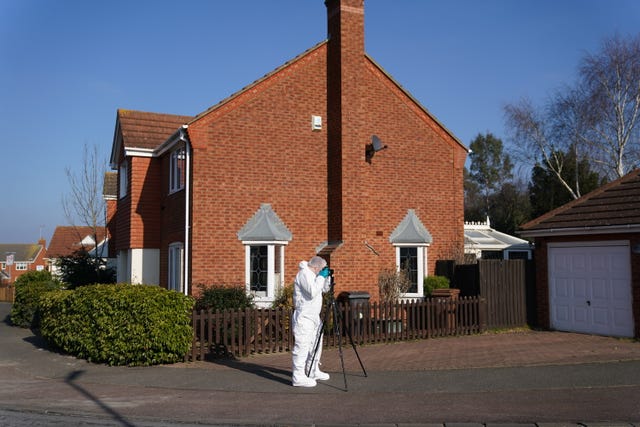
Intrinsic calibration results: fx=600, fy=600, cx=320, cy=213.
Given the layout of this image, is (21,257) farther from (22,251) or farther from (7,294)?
(7,294)

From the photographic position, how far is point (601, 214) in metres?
13.9

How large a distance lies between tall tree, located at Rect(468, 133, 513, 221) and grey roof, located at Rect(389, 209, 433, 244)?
37.1 m

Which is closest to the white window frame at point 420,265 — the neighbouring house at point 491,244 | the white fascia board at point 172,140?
the white fascia board at point 172,140

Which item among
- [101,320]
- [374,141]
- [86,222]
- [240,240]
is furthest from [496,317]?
[86,222]

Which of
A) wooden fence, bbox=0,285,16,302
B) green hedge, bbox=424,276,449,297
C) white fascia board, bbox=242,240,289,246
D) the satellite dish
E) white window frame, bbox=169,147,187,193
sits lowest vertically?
wooden fence, bbox=0,285,16,302

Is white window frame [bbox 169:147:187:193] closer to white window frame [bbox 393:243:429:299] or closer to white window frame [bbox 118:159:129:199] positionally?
white window frame [bbox 118:159:129:199]

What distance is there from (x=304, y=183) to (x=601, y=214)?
24.7 feet

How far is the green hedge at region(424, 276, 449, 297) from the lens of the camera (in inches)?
651

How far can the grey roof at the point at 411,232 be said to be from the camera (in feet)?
56.0

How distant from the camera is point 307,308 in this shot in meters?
9.00

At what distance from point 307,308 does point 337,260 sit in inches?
261

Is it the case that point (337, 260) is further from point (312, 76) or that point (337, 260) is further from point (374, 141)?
point (312, 76)

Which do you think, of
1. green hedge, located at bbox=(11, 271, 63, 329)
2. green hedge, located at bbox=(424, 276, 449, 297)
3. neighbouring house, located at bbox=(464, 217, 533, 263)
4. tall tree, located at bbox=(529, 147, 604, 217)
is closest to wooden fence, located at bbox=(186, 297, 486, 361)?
green hedge, located at bbox=(424, 276, 449, 297)

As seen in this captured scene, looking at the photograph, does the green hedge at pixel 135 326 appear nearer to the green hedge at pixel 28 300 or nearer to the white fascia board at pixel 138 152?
the white fascia board at pixel 138 152
